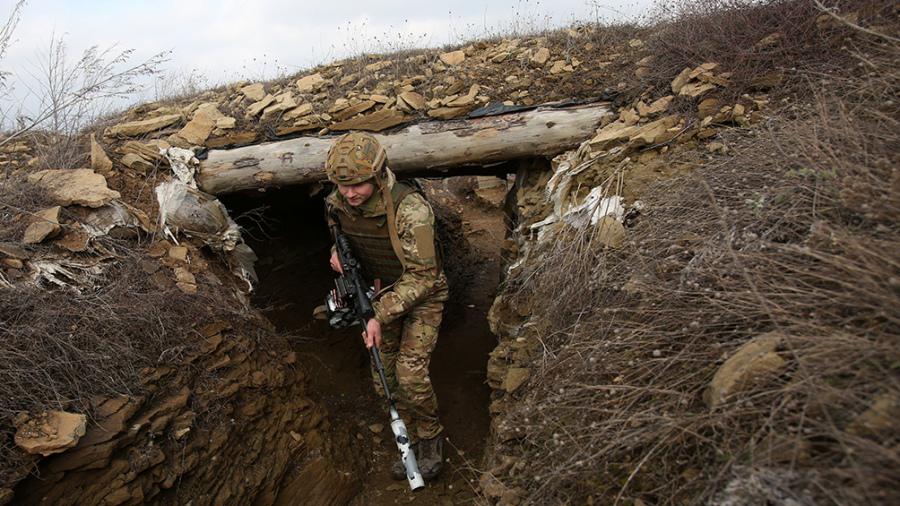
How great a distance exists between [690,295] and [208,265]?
3.49 metres

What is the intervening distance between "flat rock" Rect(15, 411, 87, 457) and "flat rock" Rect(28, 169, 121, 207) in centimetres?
175

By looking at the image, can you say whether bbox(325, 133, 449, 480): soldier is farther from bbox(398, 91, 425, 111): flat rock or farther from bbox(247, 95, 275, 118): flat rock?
bbox(247, 95, 275, 118): flat rock

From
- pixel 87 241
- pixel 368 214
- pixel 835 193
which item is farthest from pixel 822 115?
pixel 87 241

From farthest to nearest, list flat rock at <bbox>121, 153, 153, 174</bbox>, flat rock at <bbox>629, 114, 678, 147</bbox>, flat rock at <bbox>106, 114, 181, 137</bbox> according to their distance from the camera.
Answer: flat rock at <bbox>106, 114, 181, 137</bbox>
flat rock at <bbox>121, 153, 153, 174</bbox>
flat rock at <bbox>629, 114, 678, 147</bbox>

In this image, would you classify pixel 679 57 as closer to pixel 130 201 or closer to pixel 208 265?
pixel 208 265

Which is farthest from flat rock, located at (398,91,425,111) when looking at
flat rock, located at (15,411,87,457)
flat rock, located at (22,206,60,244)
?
flat rock, located at (15,411,87,457)

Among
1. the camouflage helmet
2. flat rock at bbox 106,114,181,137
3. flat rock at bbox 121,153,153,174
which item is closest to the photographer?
the camouflage helmet

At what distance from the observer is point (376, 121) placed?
4441 millimetres

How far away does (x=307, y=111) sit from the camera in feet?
15.5

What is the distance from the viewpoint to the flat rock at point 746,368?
5.57 ft

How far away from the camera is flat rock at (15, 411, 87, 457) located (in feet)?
8.08

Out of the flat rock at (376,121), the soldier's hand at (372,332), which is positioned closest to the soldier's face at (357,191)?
the soldier's hand at (372,332)

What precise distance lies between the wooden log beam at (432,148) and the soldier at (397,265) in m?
0.76

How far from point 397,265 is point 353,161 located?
86 cm
